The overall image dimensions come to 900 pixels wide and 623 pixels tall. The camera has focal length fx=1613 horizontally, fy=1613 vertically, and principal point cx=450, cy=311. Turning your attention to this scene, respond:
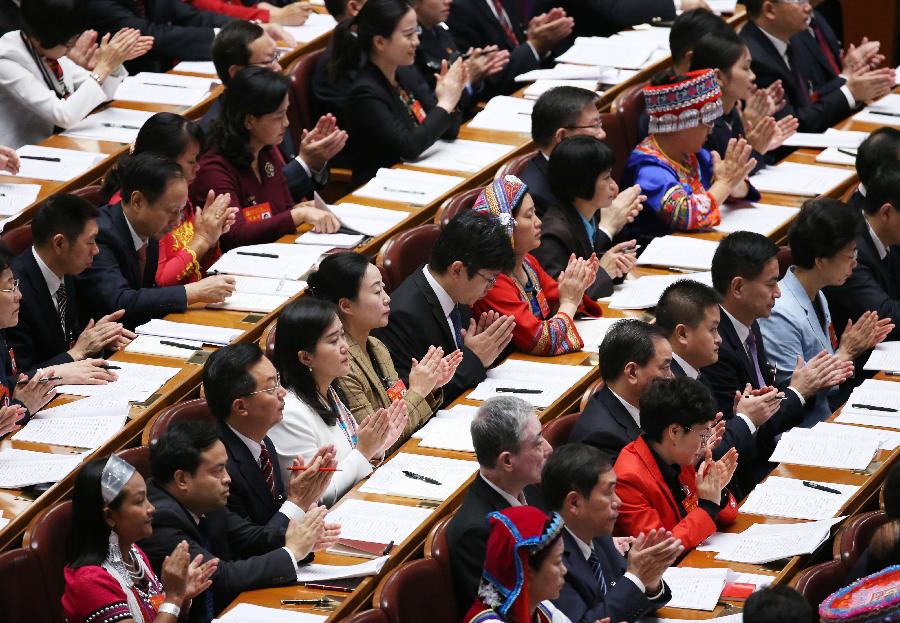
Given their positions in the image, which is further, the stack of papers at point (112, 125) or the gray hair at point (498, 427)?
the stack of papers at point (112, 125)

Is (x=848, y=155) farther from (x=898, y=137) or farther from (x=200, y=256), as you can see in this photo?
(x=200, y=256)

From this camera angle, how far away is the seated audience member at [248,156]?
17.9 feet

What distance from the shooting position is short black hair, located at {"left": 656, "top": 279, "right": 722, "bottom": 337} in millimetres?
4715

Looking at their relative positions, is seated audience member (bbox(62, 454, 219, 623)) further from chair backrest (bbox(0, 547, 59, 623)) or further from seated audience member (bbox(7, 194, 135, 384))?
seated audience member (bbox(7, 194, 135, 384))

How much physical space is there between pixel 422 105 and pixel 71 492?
273 centimetres

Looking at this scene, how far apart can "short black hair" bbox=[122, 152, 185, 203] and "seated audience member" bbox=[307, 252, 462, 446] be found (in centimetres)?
61

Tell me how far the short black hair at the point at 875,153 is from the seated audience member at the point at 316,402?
8.01ft

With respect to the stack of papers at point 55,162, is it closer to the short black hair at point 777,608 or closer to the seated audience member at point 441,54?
the seated audience member at point 441,54

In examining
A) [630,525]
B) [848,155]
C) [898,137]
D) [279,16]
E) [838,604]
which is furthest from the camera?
[279,16]

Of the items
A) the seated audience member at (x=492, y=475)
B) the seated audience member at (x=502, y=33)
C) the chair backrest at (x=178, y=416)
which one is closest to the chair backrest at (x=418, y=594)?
the seated audience member at (x=492, y=475)

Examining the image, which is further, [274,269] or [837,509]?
[274,269]

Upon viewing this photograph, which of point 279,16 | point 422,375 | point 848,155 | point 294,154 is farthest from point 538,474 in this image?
point 279,16

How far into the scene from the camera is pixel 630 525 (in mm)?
4168

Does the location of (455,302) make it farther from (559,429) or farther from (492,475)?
(492,475)
